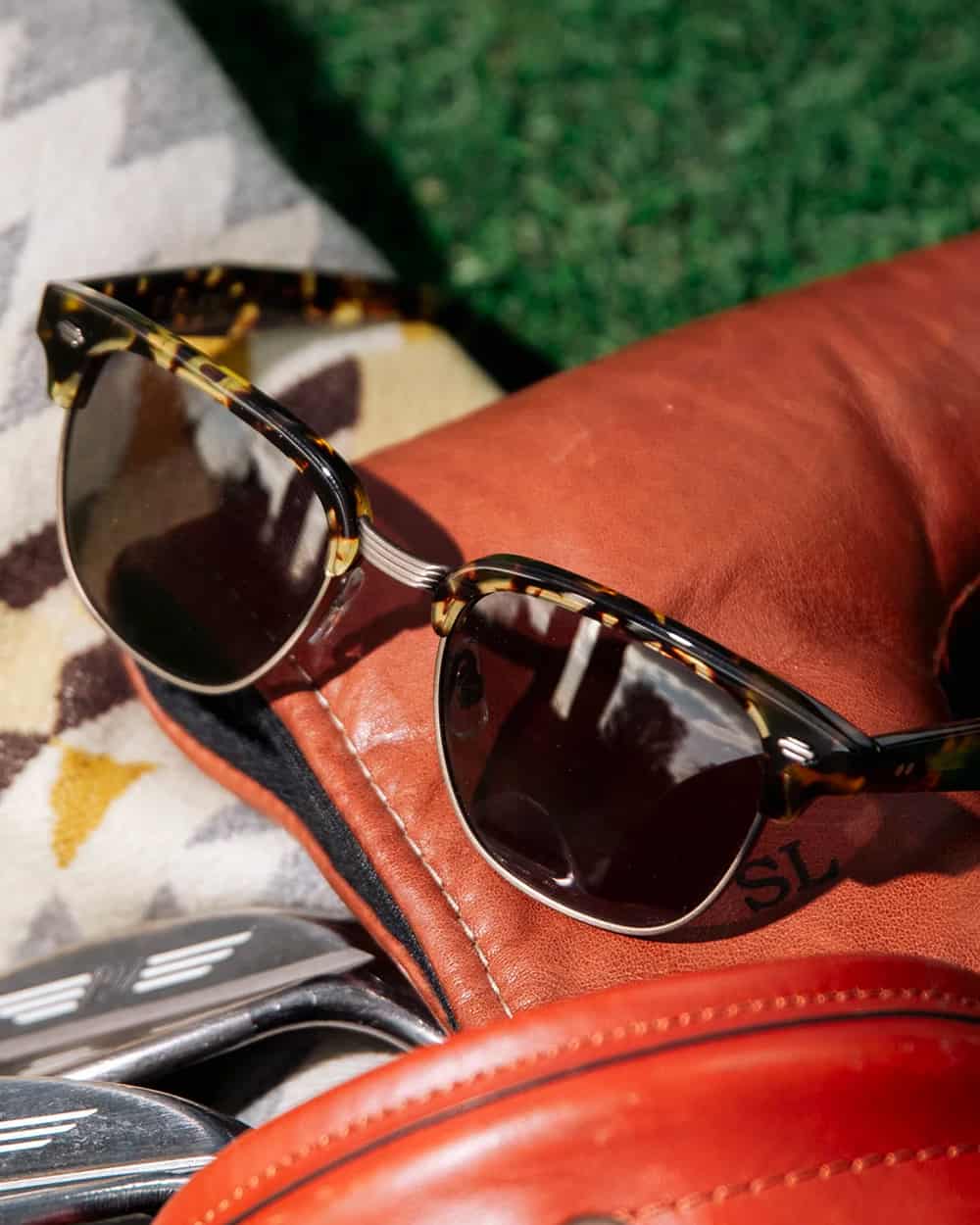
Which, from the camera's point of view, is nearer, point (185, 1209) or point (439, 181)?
point (185, 1209)

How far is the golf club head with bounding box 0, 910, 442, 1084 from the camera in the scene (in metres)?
0.69

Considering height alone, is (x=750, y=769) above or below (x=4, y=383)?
below

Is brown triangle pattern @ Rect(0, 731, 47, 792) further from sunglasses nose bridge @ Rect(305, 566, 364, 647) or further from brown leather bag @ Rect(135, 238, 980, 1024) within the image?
sunglasses nose bridge @ Rect(305, 566, 364, 647)

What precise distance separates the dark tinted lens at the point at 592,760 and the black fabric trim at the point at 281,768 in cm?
7

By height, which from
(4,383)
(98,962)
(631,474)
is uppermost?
(4,383)

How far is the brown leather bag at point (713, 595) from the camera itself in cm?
64

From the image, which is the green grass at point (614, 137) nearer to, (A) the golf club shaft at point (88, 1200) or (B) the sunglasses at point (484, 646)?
(B) the sunglasses at point (484, 646)

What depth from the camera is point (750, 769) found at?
0.63 meters

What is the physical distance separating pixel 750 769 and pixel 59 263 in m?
0.67

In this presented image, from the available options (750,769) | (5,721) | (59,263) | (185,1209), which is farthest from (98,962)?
(59,263)

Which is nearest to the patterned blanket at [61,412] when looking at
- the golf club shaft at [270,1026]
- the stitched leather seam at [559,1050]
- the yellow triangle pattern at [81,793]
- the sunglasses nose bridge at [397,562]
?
the yellow triangle pattern at [81,793]

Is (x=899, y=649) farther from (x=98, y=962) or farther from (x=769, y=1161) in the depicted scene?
(x=98, y=962)

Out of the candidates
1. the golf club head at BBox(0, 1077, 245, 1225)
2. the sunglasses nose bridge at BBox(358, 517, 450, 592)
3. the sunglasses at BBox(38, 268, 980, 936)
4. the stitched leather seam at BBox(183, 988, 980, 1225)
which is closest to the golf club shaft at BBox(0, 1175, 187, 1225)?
the golf club head at BBox(0, 1077, 245, 1225)

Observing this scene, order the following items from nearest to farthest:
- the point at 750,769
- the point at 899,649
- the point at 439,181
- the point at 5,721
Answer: the point at 750,769, the point at 899,649, the point at 5,721, the point at 439,181
